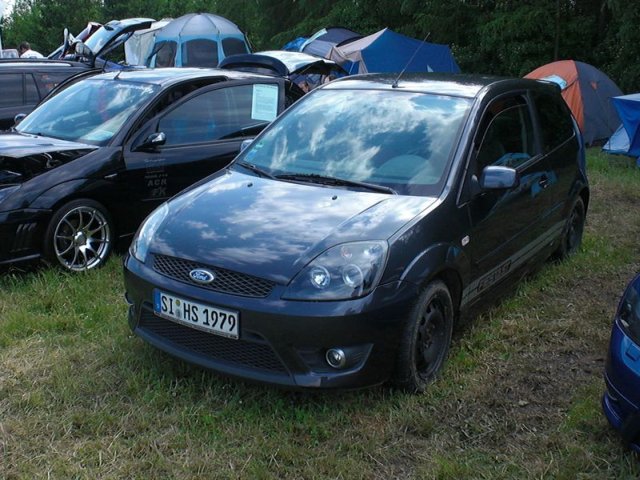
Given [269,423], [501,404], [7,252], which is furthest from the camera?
[7,252]

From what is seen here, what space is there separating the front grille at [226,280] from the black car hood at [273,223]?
1.2 inches

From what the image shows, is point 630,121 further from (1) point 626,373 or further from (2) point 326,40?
(2) point 326,40

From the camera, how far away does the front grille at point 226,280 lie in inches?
126

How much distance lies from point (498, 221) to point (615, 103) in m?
7.48

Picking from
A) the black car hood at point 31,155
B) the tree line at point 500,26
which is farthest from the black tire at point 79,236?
the tree line at point 500,26

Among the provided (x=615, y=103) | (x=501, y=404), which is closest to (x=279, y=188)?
(x=501, y=404)

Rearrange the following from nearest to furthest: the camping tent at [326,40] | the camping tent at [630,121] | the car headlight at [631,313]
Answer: the car headlight at [631,313] → the camping tent at [630,121] → the camping tent at [326,40]

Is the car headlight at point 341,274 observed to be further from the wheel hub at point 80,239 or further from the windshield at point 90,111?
the windshield at point 90,111

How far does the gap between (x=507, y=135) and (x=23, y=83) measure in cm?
643

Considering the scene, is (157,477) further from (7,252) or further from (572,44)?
(572,44)

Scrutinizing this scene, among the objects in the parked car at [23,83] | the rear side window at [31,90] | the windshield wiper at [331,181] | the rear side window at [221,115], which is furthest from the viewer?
the rear side window at [31,90]

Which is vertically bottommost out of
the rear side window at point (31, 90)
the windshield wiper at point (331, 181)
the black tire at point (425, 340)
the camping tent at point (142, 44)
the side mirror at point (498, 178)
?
the camping tent at point (142, 44)

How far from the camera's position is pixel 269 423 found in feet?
10.8

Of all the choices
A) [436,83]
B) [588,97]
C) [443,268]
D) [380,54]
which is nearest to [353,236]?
[443,268]
